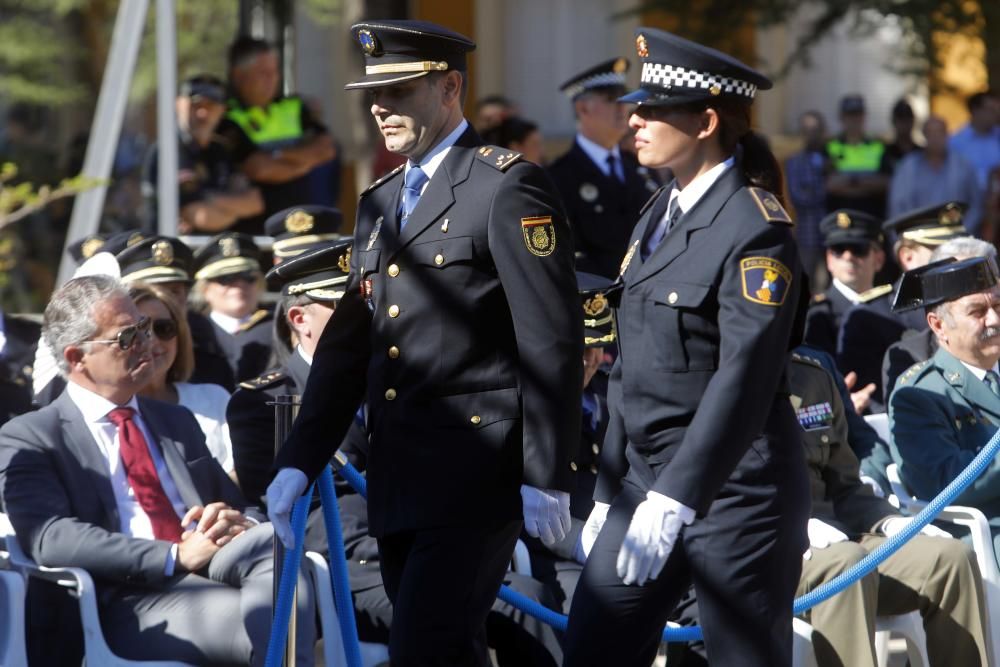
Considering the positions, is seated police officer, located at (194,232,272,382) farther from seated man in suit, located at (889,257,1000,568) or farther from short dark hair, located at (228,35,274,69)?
seated man in suit, located at (889,257,1000,568)

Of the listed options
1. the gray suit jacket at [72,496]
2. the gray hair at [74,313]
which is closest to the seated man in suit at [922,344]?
the gray suit jacket at [72,496]

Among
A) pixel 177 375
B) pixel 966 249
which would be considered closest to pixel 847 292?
pixel 966 249

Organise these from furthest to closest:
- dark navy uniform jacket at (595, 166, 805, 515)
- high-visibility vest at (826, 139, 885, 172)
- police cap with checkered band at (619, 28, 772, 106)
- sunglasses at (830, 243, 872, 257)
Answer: high-visibility vest at (826, 139, 885, 172) < sunglasses at (830, 243, 872, 257) < police cap with checkered band at (619, 28, 772, 106) < dark navy uniform jacket at (595, 166, 805, 515)

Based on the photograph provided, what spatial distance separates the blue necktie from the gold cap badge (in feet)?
11.3

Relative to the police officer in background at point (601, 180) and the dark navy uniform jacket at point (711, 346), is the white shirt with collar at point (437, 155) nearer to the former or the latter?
the dark navy uniform jacket at point (711, 346)

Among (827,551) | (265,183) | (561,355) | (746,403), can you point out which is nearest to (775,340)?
(746,403)

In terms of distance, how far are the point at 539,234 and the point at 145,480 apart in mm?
1714

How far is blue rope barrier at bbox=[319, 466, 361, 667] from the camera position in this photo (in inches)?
167

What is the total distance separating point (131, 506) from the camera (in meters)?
4.81

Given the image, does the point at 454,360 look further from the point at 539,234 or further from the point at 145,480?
the point at 145,480

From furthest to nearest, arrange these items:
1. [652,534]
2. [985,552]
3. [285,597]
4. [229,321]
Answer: [229,321] < [985,552] < [285,597] < [652,534]

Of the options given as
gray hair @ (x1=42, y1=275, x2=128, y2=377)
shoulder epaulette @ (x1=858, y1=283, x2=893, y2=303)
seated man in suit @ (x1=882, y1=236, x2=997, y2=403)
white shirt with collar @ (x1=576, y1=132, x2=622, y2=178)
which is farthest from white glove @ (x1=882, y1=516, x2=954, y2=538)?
white shirt with collar @ (x1=576, y1=132, x2=622, y2=178)

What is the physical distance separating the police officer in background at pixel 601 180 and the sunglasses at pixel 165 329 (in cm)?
239

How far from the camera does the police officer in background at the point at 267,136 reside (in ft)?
29.7
